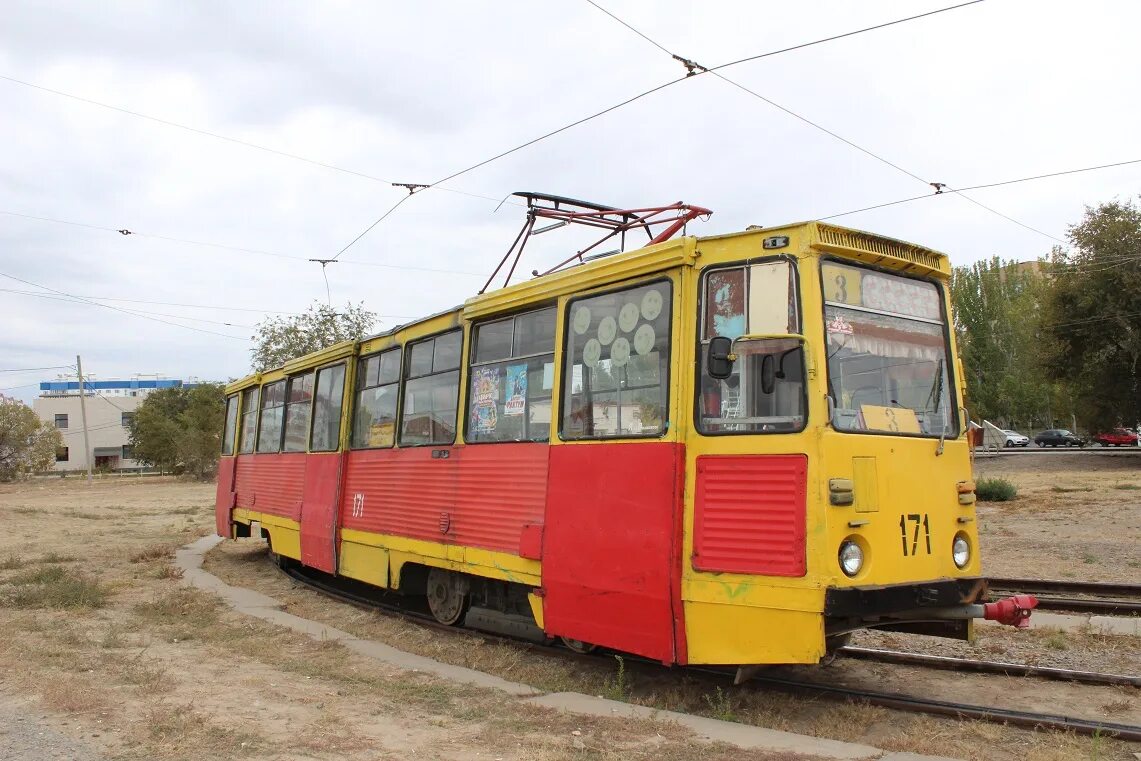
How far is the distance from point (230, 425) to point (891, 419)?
14.0 metres

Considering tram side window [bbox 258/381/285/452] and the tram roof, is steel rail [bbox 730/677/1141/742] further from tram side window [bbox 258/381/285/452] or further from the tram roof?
tram side window [bbox 258/381/285/452]

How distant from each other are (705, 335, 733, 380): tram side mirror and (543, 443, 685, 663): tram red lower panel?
2.09 feet

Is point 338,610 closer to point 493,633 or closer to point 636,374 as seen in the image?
point 493,633

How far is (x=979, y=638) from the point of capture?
809cm

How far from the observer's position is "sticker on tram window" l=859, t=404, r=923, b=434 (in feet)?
18.7

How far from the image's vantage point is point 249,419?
1576 centimetres

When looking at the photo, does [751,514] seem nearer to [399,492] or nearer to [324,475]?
[399,492]

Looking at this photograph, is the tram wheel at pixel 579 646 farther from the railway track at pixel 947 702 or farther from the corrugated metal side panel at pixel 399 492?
the corrugated metal side panel at pixel 399 492

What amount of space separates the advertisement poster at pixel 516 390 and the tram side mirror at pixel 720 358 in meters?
2.30

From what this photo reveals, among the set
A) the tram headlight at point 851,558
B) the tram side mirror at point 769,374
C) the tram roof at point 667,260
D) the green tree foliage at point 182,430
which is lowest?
the tram headlight at point 851,558

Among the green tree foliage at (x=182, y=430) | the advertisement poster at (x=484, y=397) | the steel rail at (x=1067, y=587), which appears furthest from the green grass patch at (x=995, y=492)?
the green tree foliage at (x=182, y=430)

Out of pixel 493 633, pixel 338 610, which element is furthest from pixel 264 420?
pixel 493 633

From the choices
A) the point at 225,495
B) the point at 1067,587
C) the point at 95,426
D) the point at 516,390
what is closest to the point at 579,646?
the point at 516,390

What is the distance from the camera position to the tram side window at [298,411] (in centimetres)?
1242
